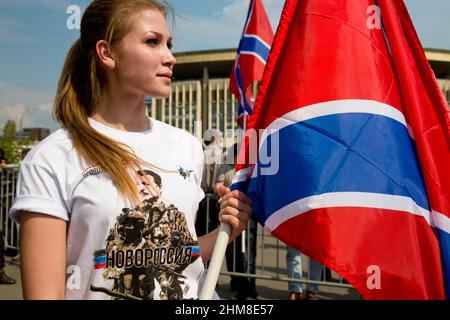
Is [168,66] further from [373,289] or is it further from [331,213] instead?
[373,289]

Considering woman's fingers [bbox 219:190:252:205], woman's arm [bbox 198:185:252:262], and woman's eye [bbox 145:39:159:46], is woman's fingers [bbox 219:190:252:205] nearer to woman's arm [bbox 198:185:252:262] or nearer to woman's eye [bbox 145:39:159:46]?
woman's arm [bbox 198:185:252:262]

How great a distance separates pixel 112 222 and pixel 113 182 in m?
0.12

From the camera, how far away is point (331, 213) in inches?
74.1

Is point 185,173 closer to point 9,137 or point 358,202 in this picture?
point 358,202

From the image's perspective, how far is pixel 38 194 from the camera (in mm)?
1408

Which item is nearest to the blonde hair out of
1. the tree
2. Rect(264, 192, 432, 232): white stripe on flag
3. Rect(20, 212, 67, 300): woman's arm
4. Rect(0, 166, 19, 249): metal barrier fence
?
Rect(20, 212, 67, 300): woman's arm

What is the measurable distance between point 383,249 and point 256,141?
64 centimetres

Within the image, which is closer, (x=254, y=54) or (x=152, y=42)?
(x=152, y=42)

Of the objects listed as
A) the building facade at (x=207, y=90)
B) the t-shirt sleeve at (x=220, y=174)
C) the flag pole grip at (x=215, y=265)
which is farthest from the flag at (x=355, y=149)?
the building facade at (x=207, y=90)

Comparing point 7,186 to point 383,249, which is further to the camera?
point 7,186

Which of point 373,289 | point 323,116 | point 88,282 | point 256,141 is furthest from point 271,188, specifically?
point 88,282

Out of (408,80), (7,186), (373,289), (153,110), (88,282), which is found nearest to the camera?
(88,282)

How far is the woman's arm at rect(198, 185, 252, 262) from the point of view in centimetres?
175

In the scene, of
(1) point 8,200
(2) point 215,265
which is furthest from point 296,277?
(1) point 8,200
